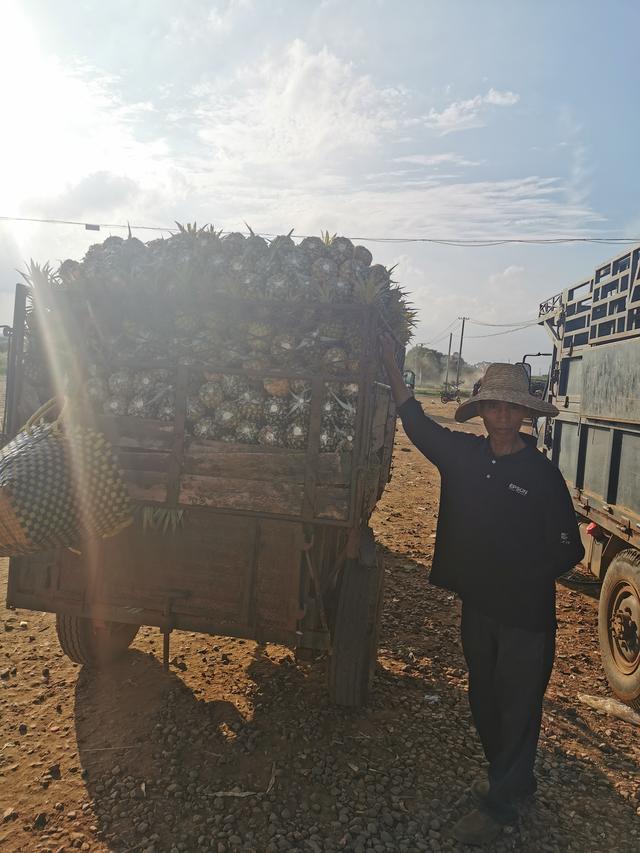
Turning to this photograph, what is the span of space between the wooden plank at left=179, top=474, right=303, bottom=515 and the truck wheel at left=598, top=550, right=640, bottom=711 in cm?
295

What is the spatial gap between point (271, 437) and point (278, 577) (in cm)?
85

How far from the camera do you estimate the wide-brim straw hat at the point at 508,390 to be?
10.6ft

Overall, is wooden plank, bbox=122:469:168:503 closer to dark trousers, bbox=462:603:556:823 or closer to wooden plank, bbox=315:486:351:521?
wooden plank, bbox=315:486:351:521

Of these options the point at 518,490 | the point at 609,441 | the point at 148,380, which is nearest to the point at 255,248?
the point at 148,380

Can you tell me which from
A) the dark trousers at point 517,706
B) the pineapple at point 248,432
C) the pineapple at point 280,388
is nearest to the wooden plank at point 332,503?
the pineapple at point 248,432

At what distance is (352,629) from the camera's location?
3.64 m

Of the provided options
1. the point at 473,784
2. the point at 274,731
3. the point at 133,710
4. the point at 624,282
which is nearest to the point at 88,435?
the point at 133,710

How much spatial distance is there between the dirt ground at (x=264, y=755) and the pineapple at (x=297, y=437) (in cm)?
192

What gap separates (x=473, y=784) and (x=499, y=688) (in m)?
0.60

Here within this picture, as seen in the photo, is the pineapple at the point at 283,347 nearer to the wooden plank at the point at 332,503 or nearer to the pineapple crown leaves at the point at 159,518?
the wooden plank at the point at 332,503

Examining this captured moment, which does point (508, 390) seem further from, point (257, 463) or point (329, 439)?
point (257, 463)

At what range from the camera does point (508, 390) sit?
11.0 feet

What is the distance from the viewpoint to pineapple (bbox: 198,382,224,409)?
137 inches

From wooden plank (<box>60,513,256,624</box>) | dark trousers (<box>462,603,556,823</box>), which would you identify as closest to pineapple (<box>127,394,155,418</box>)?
wooden plank (<box>60,513,256,624</box>)
